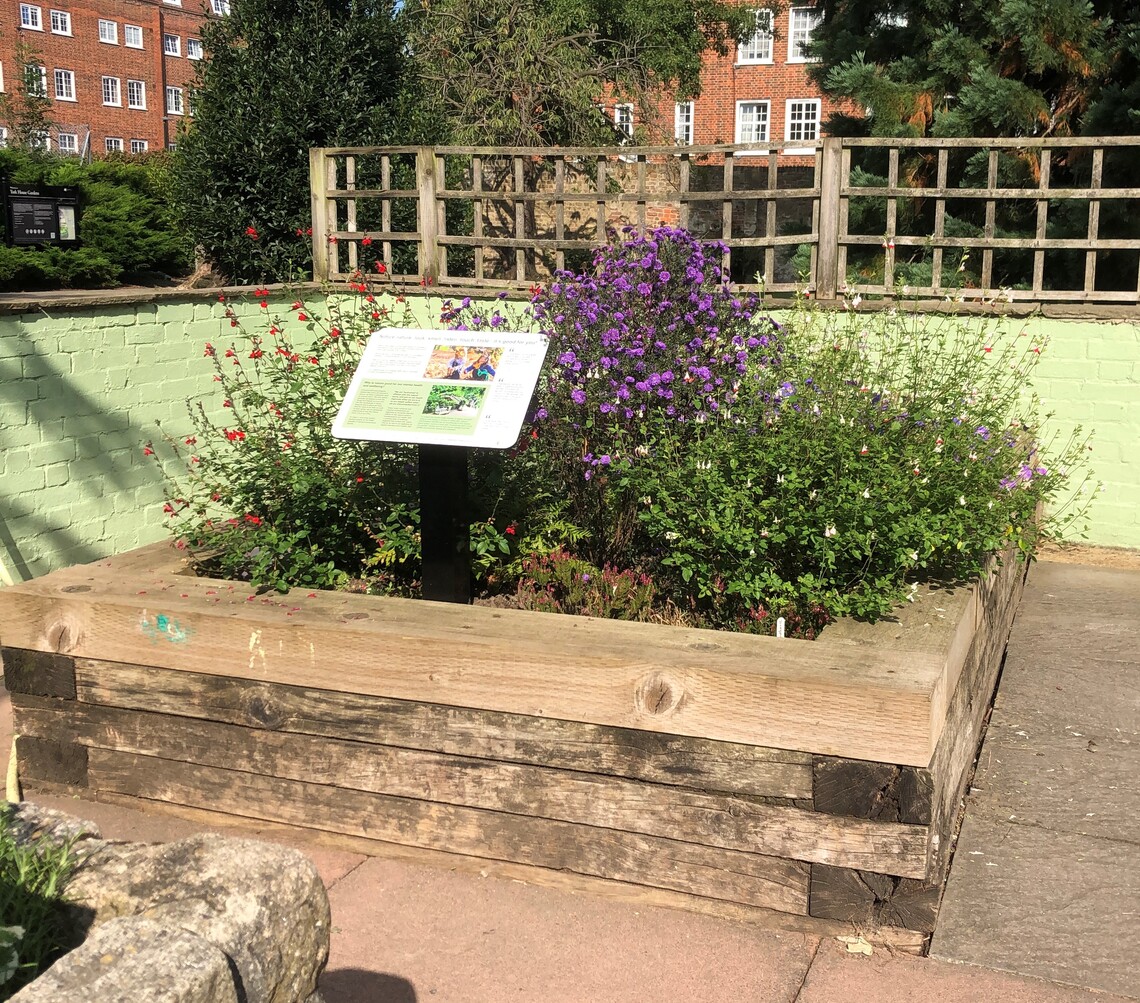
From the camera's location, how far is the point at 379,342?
3.98 meters

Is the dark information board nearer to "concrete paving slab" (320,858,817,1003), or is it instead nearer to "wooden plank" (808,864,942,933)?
"concrete paving slab" (320,858,817,1003)

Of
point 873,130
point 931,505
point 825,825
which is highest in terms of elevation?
point 873,130

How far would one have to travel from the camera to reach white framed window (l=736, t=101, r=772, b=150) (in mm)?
35656

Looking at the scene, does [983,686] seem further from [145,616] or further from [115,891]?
[115,891]

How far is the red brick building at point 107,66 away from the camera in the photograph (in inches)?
2051

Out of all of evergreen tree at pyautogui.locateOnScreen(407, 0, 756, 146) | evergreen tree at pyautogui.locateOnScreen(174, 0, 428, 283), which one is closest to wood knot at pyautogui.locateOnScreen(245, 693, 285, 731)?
evergreen tree at pyautogui.locateOnScreen(174, 0, 428, 283)

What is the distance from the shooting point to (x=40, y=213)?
1020 cm

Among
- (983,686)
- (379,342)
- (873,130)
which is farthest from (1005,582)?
(873,130)

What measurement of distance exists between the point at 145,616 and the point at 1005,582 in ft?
10.9

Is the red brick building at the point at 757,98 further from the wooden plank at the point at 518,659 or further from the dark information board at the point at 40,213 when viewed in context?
the wooden plank at the point at 518,659

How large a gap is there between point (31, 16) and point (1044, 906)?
5774cm

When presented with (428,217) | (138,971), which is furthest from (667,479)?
(428,217)

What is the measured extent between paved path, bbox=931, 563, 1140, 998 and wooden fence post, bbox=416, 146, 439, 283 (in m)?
4.74

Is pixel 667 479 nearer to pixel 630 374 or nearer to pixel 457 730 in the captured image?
pixel 630 374
